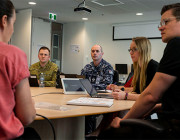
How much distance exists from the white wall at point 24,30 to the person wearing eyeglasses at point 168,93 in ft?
19.4

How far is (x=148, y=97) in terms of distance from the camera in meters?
1.44

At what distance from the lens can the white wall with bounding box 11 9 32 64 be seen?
6877 millimetres

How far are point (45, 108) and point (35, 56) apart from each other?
6199 mm

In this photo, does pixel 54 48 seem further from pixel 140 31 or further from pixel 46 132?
pixel 46 132

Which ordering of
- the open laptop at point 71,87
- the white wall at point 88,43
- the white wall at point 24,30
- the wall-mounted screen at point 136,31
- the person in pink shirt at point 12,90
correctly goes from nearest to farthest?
the person in pink shirt at point 12,90 → the open laptop at point 71,87 → the white wall at point 24,30 → the wall-mounted screen at point 136,31 → the white wall at point 88,43

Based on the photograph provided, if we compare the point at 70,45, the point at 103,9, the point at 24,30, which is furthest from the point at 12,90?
the point at 70,45

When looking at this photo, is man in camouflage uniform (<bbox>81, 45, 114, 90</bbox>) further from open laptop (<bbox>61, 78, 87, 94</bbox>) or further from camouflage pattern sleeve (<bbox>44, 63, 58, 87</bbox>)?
open laptop (<bbox>61, 78, 87, 94</bbox>)

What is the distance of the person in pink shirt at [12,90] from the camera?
102 cm

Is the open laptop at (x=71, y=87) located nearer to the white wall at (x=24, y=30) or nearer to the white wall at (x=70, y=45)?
the white wall at (x=24, y=30)

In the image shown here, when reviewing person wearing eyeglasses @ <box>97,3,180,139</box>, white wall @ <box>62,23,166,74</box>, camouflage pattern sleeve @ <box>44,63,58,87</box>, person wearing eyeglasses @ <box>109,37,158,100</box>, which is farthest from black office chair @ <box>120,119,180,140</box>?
white wall @ <box>62,23,166,74</box>

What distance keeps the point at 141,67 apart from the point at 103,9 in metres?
4.38

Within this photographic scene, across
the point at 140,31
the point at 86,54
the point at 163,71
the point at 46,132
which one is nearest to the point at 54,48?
the point at 86,54

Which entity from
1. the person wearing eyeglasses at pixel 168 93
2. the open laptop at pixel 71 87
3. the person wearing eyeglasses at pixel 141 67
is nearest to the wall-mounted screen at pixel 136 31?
the person wearing eyeglasses at pixel 141 67

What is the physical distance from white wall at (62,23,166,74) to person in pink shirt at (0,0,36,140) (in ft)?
24.0
